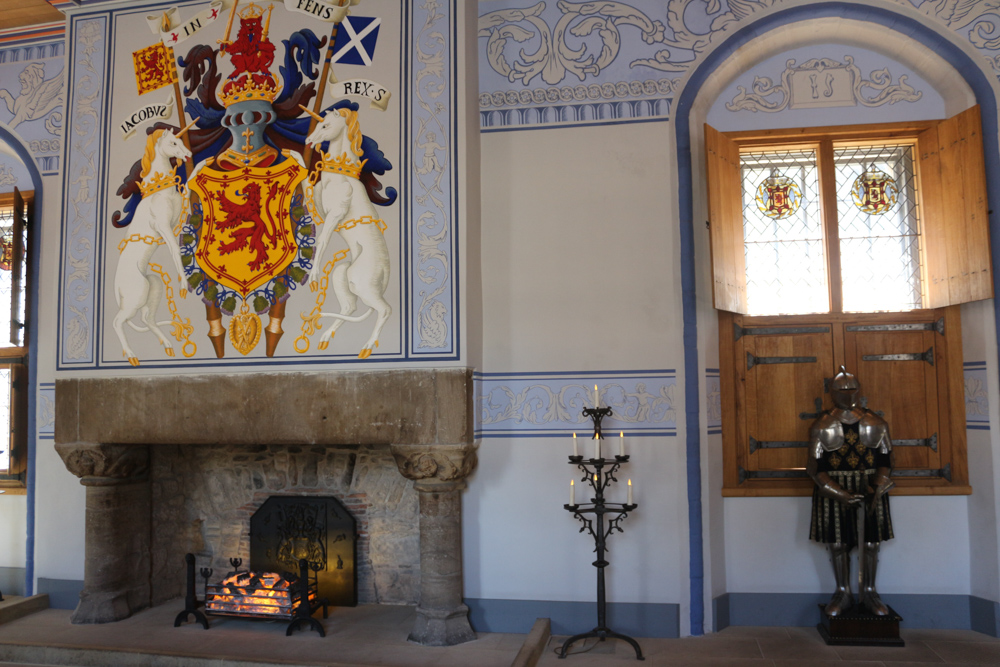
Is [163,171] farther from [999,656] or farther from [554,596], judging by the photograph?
[999,656]

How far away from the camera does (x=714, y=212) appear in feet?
15.1

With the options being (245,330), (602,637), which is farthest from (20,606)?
(602,637)

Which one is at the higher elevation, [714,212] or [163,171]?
[163,171]

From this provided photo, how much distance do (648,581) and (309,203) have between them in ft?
10.1

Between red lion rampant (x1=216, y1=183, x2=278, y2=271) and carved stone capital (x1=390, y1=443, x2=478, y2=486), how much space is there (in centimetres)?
146

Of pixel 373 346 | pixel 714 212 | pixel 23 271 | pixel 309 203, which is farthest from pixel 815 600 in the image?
pixel 23 271

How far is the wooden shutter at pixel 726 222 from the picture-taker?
456 centimetres

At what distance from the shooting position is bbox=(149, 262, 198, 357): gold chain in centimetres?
451

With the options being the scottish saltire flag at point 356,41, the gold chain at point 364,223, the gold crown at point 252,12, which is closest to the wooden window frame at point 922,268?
the gold chain at point 364,223

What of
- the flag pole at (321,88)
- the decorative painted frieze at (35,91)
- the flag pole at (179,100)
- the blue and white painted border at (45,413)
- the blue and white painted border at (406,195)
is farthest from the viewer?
the decorative painted frieze at (35,91)

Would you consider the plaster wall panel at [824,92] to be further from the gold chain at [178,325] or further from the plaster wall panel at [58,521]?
the plaster wall panel at [58,521]

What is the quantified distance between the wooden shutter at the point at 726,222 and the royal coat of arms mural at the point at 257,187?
6.39 ft

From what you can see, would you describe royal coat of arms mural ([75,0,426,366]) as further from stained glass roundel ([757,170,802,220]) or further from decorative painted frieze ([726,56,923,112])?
stained glass roundel ([757,170,802,220])

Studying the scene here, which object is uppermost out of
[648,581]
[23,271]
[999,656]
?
[23,271]
